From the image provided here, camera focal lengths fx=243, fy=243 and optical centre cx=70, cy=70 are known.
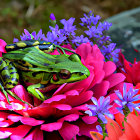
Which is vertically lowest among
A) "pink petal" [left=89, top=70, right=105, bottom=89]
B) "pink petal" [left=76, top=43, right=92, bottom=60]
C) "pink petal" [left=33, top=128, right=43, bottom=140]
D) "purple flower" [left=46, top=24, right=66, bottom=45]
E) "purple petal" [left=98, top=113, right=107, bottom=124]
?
"purple petal" [left=98, top=113, right=107, bottom=124]

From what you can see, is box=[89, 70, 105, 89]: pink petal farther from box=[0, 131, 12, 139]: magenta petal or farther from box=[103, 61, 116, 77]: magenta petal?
box=[0, 131, 12, 139]: magenta petal

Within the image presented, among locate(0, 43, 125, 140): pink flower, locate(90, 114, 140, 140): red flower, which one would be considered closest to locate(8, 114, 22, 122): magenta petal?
locate(0, 43, 125, 140): pink flower

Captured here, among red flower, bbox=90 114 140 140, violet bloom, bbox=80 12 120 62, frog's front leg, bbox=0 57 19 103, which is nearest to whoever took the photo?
red flower, bbox=90 114 140 140

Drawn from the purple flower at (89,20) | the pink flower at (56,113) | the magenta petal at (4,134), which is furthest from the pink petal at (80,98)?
the purple flower at (89,20)

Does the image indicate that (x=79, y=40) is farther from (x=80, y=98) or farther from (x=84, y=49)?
(x=80, y=98)

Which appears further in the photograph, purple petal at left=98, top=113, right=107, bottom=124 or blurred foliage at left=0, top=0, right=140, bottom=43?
blurred foliage at left=0, top=0, right=140, bottom=43

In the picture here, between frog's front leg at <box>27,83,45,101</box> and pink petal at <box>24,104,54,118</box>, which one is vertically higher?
frog's front leg at <box>27,83,45,101</box>

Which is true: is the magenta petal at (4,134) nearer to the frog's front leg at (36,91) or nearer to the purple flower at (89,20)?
the frog's front leg at (36,91)

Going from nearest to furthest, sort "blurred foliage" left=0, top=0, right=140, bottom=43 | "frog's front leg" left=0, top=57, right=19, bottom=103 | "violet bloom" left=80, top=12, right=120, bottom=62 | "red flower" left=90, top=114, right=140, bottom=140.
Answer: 1. "red flower" left=90, top=114, right=140, bottom=140
2. "frog's front leg" left=0, top=57, right=19, bottom=103
3. "violet bloom" left=80, top=12, right=120, bottom=62
4. "blurred foliage" left=0, top=0, right=140, bottom=43

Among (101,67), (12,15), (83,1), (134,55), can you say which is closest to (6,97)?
(101,67)
